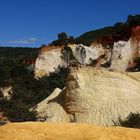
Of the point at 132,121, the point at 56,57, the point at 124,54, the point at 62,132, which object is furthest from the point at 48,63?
the point at 62,132

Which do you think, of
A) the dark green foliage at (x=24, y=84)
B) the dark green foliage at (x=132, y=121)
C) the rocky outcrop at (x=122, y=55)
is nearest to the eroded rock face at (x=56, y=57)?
the dark green foliage at (x=24, y=84)

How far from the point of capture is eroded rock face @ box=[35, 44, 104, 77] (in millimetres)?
57688

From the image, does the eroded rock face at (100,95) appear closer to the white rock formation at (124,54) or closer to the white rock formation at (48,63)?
the white rock formation at (124,54)

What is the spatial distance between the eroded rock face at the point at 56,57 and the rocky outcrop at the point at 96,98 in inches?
1127

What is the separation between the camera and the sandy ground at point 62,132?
10.2 metres

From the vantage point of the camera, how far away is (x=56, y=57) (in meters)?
58.8

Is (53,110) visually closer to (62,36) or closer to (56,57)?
(56,57)

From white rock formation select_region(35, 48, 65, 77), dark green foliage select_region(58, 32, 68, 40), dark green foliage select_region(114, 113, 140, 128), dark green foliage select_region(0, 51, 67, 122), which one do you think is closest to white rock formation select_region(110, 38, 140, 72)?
dark green foliage select_region(0, 51, 67, 122)

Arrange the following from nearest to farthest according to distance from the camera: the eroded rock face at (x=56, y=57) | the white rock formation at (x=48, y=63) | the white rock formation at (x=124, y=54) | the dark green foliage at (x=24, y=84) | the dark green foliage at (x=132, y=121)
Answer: the dark green foliage at (x=132, y=121) → the dark green foliage at (x=24, y=84) → the white rock formation at (x=124, y=54) → the eroded rock face at (x=56, y=57) → the white rock formation at (x=48, y=63)

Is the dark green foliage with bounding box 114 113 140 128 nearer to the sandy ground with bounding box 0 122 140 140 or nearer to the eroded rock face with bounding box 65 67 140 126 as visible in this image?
the eroded rock face with bounding box 65 67 140 126

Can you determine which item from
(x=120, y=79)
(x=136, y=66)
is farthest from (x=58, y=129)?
(x=136, y=66)

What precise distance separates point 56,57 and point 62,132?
158 ft

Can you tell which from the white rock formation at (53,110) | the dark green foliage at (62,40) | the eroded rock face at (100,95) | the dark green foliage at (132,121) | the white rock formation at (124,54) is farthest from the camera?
the dark green foliage at (62,40)

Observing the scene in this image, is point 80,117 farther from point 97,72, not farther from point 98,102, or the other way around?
point 97,72
